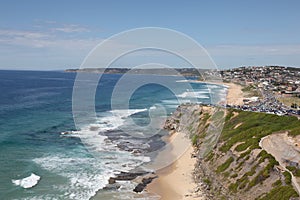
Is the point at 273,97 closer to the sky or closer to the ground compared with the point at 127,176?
closer to the sky

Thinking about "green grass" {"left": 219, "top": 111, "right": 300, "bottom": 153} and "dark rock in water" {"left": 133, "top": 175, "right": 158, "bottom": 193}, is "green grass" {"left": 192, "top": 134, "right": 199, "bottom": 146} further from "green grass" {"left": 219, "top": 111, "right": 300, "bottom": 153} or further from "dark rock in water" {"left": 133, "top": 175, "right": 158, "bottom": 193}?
"dark rock in water" {"left": 133, "top": 175, "right": 158, "bottom": 193}

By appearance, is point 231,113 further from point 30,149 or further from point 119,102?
point 119,102

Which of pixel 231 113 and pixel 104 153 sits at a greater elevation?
pixel 231 113

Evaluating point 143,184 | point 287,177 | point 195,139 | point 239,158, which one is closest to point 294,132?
point 239,158

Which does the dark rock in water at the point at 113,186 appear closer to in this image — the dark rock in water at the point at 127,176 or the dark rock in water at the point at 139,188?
the dark rock in water at the point at 127,176

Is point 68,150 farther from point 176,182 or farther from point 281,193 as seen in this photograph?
point 281,193

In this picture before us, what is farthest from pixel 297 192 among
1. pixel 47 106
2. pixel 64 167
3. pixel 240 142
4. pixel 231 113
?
pixel 47 106

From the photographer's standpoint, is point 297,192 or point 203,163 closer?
point 297,192
